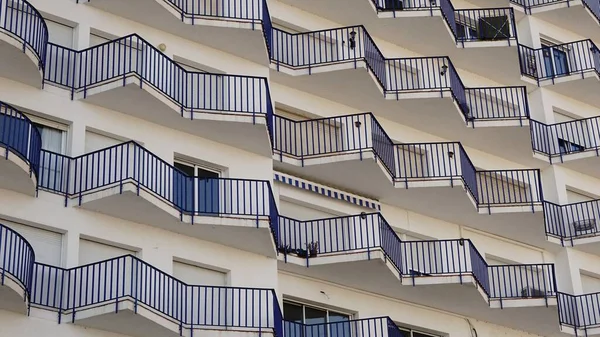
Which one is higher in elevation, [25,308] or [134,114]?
[134,114]

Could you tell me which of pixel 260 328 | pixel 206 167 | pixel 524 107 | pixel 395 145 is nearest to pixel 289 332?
pixel 260 328

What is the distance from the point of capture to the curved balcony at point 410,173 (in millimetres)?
34500

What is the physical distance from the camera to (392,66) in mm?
38156

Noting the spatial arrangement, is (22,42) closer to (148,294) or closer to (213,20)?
(213,20)

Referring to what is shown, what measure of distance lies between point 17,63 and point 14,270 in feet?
16.9

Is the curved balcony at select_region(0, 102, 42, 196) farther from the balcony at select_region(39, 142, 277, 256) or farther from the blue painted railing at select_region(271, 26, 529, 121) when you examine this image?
the blue painted railing at select_region(271, 26, 529, 121)

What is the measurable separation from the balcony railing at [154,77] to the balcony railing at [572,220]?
9.23 meters

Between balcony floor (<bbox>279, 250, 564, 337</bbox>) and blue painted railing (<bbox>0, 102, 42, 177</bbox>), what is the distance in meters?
6.58

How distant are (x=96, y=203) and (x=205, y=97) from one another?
474cm

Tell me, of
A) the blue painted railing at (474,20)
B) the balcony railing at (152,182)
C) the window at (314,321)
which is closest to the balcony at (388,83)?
the blue painted railing at (474,20)

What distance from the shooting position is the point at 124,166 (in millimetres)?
30406

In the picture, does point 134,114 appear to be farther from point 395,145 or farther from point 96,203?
Result: point 395,145

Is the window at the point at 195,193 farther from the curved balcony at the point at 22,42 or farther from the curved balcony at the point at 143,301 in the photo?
the curved balcony at the point at 22,42

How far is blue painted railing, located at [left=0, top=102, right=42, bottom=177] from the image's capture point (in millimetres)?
28578
